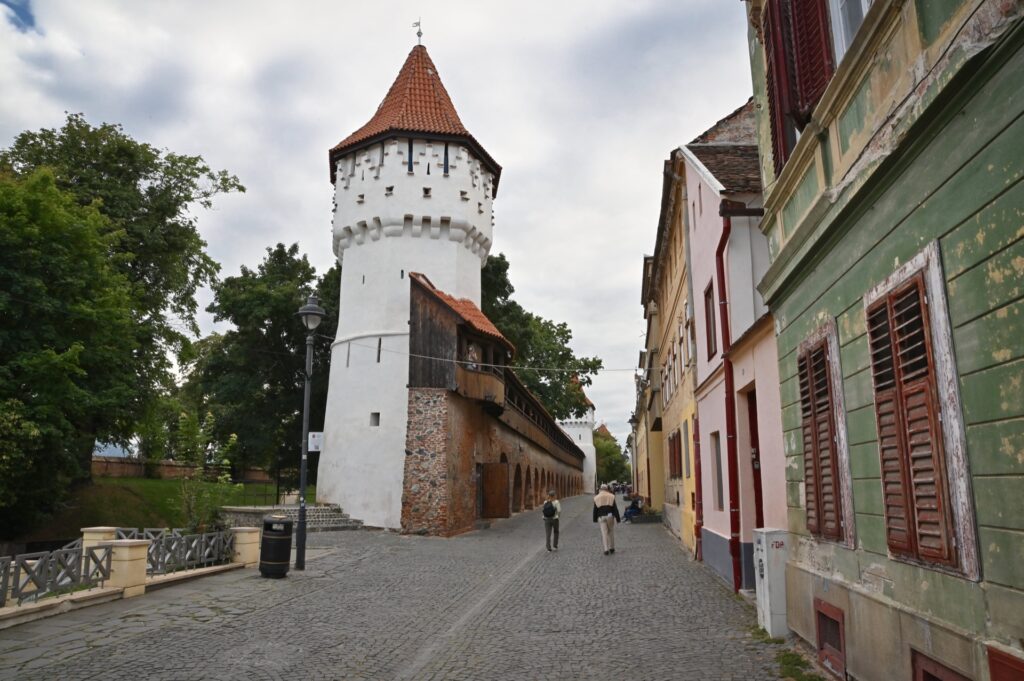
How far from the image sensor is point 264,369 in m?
35.6

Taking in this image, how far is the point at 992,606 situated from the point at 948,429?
36.1 inches

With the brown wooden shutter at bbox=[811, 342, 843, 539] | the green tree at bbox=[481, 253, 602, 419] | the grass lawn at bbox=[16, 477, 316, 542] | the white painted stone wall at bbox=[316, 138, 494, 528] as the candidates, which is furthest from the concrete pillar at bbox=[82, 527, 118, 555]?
the green tree at bbox=[481, 253, 602, 419]

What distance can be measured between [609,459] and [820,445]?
4516 inches

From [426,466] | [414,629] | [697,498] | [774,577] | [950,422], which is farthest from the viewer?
[426,466]

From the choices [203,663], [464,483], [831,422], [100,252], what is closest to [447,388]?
[464,483]

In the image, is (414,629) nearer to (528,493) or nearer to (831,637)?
(831,637)

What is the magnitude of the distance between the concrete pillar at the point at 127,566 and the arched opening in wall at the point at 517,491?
24.4m

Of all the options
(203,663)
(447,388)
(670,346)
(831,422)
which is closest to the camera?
(831,422)

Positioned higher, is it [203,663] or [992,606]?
[992,606]

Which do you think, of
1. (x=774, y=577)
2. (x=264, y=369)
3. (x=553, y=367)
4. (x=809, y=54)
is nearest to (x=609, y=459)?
(x=553, y=367)

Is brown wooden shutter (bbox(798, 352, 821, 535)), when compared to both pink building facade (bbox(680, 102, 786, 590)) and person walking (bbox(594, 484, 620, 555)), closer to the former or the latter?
pink building facade (bbox(680, 102, 786, 590))

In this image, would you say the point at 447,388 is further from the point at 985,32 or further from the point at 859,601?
the point at 985,32

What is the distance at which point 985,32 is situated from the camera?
3.44 metres

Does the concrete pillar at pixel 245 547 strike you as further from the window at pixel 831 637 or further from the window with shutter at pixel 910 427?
the window with shutter at pixel 910 427
